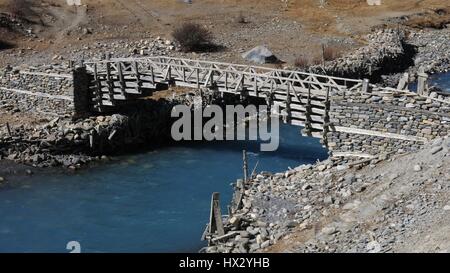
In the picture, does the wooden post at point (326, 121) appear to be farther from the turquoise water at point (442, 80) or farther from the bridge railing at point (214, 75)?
the turquoise water at point (442, 80)

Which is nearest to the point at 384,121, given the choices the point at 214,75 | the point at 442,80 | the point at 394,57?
the point at 214,75

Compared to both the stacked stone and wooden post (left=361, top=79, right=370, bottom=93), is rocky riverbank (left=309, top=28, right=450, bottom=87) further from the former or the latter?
wooden post (left=361, top=79, right=370, bottom=93)

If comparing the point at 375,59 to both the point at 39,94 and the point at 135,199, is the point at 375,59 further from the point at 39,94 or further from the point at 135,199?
the point at 135,199

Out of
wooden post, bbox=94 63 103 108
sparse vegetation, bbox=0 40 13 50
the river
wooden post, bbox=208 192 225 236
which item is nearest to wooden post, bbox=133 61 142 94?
wooden post, bbox=94 63 103 108

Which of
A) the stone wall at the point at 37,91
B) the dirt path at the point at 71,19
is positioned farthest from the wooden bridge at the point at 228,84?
the dirt path at the point at 71,19

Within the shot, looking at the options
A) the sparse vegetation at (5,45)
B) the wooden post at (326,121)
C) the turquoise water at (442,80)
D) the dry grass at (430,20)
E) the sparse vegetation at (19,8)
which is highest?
the sparse vegetation at (19,8)
